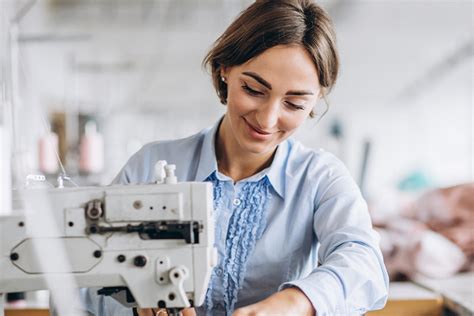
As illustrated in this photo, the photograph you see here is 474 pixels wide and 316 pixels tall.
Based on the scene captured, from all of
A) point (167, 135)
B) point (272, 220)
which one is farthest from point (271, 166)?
point (167, 135)

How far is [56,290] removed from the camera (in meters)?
1.02

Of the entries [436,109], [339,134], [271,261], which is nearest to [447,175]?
[436,109]

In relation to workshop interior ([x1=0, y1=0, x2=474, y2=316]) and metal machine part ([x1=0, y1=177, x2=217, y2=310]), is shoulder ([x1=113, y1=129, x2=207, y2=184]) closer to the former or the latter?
workshop interior ([x1=0, y1=0, x2=474, y2=316])

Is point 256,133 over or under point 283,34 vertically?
under

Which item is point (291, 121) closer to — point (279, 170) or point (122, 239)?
point (279, 170)

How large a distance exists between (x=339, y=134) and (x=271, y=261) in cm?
277

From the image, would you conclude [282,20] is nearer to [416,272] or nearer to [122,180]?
[122,180]

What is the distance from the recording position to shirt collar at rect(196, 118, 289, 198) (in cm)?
139

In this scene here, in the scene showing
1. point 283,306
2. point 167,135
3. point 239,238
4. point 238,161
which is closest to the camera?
point 283,306

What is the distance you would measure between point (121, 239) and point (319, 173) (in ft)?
1.56

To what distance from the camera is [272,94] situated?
1.22 metres

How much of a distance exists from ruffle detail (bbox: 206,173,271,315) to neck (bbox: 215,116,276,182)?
0.07 m

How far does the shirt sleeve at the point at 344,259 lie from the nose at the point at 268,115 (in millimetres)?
211

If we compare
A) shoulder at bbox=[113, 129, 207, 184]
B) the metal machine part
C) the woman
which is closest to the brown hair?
the woman
